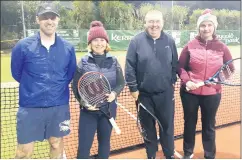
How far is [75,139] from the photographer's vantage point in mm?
2840

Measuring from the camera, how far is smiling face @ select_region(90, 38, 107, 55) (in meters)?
1.71

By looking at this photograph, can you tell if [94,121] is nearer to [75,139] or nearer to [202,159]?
[202,159]

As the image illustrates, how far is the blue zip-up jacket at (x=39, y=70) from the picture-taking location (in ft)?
5.39

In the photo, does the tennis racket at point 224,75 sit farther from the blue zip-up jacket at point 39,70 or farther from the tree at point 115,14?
the tree at point 115,14

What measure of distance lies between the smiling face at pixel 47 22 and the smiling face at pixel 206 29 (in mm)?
943

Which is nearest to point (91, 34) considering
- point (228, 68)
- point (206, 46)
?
point (206, 46)

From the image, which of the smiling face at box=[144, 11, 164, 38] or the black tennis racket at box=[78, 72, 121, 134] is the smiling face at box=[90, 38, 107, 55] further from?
the smiling face at box=[144, 11, 164, 38]

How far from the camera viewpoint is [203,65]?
75.7 inches

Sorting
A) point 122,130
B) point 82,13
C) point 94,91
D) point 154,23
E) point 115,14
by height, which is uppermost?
point 82,13

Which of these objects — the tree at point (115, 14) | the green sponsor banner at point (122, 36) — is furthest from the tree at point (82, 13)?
the green sponsor banner at point (122, 36)

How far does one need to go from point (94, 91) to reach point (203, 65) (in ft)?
2.42

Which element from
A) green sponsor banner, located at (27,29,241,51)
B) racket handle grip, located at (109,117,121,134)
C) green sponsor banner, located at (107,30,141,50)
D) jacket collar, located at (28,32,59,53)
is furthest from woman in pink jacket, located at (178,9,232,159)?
green sponsor banner, located at (107,30,141,50)

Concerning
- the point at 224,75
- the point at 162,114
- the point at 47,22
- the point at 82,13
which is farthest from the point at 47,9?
the point at 82,13

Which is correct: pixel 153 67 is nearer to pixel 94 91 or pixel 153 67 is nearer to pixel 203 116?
pixel 94 91
